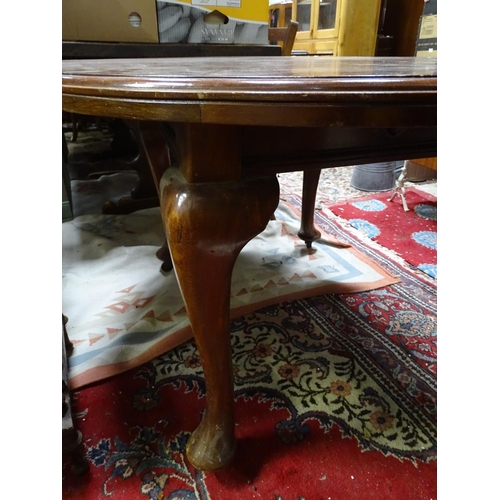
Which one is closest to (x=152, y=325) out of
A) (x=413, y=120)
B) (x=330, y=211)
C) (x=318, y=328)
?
(x=318, y=328)

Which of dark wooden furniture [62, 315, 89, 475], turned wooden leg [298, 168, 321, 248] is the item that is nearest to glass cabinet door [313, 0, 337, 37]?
turned wooden leg [298, 168, 321, 248]

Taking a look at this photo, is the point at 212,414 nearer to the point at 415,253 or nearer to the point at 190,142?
the point at 190,142

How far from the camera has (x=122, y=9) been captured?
1.21 metres

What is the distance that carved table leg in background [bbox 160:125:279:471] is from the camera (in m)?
0.39

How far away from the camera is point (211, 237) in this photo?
0.41 metres

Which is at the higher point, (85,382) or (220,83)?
(220,83)

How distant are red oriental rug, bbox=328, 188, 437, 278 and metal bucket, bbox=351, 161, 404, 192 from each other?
8 cm

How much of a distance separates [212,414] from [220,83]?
1.42 ft

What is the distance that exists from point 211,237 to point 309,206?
2.89 ft

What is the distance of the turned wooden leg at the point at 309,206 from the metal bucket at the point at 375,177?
751 millimetres

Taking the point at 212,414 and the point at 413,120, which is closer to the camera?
the point at 413,120

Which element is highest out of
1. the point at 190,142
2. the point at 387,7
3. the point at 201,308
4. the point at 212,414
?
the point at 387,7

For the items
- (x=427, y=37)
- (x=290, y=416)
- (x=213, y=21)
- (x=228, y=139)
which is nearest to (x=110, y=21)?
(x=213, y=21)

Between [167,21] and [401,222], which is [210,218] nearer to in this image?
[167,21]
